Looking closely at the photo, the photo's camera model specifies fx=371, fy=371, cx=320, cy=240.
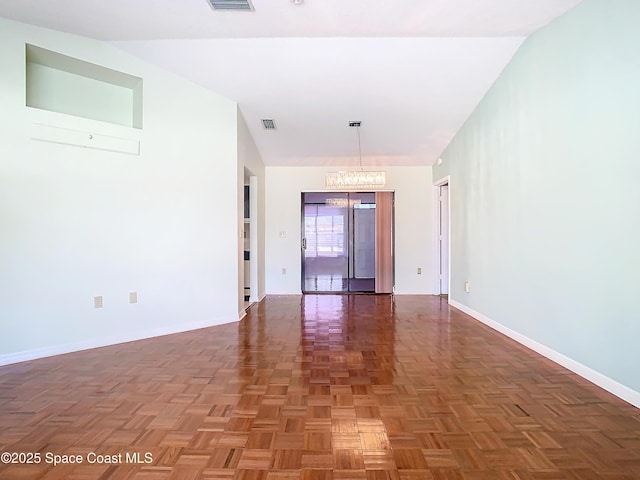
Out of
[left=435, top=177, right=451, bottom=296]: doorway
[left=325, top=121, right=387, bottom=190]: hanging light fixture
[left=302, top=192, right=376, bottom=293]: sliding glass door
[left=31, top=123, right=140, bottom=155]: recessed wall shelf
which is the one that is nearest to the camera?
[left=31, top=123, right=140, bottom=155]: recessed wall shelf

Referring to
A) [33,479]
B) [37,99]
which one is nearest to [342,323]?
[33,479]

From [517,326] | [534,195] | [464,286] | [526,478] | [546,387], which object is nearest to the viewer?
[526,478]

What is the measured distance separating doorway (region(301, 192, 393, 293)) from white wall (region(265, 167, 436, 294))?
210mm

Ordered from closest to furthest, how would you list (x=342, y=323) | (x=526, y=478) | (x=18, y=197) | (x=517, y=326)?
(x=526, y=478) < (x=18, y=197) < (x=517, y=326) < (x=342, y=323)

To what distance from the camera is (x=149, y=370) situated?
9.88 feet

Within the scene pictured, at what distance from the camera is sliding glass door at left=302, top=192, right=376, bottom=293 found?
7172mm

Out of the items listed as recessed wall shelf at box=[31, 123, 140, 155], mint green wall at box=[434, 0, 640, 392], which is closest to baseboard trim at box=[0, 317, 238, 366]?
recessed wall shelf at box=[31, 123, 140, 155]

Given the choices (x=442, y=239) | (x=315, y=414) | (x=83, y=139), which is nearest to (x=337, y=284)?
(x=442, y=239)

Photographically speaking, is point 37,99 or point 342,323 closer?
point 37,99

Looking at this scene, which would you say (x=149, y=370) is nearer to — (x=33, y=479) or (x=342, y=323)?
(x=33, y=479)

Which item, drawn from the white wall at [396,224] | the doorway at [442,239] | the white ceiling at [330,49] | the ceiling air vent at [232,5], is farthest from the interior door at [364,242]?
the ceiling air vent at [232,5]

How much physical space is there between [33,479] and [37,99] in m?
3.40

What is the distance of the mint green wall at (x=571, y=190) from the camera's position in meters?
2.48

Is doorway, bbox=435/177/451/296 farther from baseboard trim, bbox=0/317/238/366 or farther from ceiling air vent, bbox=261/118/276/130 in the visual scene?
baseboard trim, bbox=0/317/238/366
